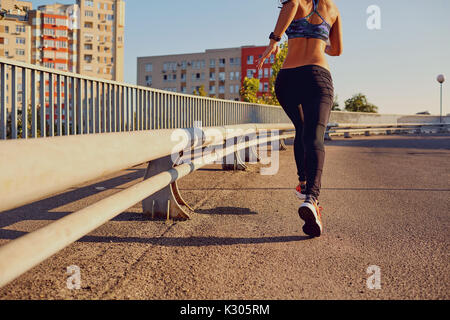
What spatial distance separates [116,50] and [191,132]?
104828mm

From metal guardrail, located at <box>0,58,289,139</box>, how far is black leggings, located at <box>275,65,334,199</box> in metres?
2.38

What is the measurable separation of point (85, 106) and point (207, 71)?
98.8 meters

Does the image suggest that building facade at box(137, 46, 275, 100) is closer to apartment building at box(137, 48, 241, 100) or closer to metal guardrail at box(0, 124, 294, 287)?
apartment building at box(137, 48, 241, 100)

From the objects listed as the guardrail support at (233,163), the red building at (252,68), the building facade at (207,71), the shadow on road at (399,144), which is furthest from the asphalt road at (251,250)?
the red building at (252,68)

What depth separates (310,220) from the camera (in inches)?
135

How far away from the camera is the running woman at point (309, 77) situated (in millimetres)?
3662

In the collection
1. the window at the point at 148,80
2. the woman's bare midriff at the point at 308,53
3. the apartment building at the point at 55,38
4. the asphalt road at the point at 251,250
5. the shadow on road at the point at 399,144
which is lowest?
the asphalt road at the point at 251,250

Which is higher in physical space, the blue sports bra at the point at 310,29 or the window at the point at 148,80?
the window at the point at 148,80

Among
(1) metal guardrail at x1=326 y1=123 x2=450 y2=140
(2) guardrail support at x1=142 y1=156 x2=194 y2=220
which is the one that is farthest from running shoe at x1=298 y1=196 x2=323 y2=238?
(1) metal guardrail at x1=326 y1=123 x2=450 y2=140

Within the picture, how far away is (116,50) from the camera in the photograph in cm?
10275

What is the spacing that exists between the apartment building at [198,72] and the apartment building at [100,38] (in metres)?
8.31

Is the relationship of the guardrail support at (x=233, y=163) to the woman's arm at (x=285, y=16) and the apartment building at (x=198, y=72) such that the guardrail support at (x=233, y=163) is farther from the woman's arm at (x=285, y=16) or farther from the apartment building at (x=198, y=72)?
the apartment building at (x=198, y=72)

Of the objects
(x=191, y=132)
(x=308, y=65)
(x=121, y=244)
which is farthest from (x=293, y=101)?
(x=121, y=244)

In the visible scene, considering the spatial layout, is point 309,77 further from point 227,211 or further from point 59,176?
point 59,176
